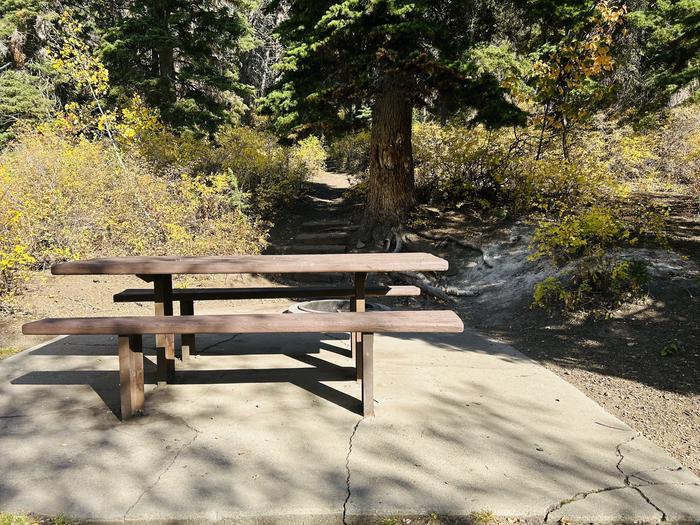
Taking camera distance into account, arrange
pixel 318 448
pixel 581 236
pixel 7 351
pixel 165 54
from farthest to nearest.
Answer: pixel 165 54 → pixel 581 236 → pixel 7 351 → pixel 318 448

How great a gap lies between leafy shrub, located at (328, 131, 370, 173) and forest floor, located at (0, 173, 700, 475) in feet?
24.1

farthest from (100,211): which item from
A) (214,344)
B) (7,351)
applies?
(214,344)

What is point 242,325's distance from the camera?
311cm

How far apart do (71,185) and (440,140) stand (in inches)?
309

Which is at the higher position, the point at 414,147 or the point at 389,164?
the point at 414,147

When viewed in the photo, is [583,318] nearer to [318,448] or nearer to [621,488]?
[621,488]

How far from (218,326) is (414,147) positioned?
949 centimetres

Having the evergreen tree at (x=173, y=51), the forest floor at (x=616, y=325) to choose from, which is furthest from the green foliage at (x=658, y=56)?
the evergreen tree at (x=173, y=51)

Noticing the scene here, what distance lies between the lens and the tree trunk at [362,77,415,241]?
988cm

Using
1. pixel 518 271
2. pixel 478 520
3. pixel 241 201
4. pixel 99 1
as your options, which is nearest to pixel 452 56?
pixel 518 271

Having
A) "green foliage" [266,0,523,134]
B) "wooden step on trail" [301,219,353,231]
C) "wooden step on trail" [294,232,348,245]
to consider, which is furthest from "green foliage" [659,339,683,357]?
"wooden step on trail" [301,219,353,231]

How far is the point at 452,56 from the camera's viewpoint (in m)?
8.78

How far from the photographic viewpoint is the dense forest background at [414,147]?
7.79m

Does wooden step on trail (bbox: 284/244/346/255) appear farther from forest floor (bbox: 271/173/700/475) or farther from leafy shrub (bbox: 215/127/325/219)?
leafy shrub (bbox: 215/127/325/219)
